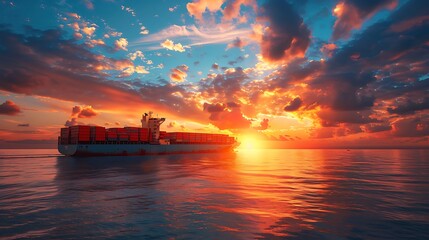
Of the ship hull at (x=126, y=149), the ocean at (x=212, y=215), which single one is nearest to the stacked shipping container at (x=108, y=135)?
the ship hull at (x=126, y=149)

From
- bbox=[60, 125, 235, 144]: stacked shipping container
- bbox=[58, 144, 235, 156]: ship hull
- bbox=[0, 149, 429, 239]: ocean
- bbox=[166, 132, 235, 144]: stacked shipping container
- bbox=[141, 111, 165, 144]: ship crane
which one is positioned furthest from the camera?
bbox=[166, 132, 235, 144]: stacked shipping container

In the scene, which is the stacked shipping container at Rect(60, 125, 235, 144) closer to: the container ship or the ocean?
the container ship

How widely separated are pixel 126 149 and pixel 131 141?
11.4 ft

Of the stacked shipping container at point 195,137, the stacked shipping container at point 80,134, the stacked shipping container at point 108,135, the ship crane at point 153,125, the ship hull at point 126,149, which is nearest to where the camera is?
the stacked shipping container at point 80,134

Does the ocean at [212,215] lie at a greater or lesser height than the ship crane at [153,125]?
lesser

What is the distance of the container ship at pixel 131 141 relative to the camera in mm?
77250

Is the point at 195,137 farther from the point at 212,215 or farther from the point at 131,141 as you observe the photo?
the point at 212,215

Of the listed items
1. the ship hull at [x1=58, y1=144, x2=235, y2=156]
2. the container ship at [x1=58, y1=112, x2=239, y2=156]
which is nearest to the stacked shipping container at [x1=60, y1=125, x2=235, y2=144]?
the container ship at [x1=58, y1=112, x2=239, y2=156]

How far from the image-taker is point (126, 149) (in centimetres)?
8538

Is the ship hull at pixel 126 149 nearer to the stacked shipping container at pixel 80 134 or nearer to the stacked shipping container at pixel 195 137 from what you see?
the stacked shipping container at pixel 80 134

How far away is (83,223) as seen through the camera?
11438mm

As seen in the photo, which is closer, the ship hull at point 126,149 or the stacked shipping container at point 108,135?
the stacked shipping container at point 108,135

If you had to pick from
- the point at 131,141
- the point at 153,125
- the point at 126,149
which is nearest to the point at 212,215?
the point at 126,149

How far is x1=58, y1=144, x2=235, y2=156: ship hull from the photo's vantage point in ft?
253
